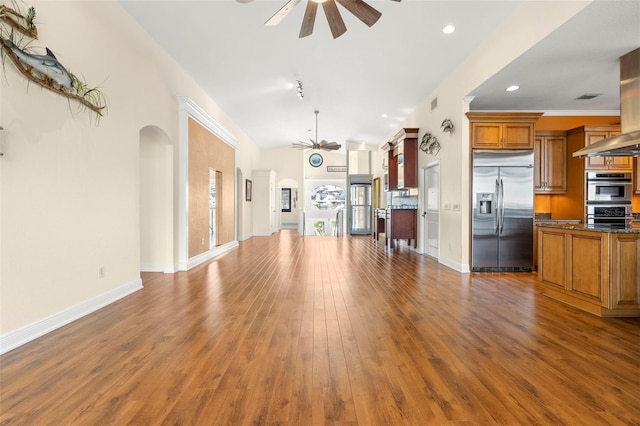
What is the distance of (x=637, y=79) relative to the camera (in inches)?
143

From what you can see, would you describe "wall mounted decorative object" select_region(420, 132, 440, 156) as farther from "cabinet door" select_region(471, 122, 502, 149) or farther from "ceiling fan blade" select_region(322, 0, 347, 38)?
"ceiling fan blade" select_region(322, 0, 347, 38)

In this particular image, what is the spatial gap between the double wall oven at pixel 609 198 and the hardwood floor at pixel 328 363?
9.34ft

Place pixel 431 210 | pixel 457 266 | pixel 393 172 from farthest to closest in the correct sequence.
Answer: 1. pixel 393 172
2. pixel 431 210
3. pixel 457 266

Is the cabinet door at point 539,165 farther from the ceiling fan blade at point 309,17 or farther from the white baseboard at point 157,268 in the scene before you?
the white baseboard at point 157,268

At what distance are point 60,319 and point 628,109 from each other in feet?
20.5

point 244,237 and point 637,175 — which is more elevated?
point 637,175

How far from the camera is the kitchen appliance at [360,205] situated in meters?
12.0

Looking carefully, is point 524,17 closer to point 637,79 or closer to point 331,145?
point 637,79

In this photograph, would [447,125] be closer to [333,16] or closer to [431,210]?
[431,210]

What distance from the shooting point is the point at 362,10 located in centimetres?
299

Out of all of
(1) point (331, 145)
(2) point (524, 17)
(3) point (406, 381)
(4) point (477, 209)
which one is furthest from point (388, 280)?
A: (1) point (331, 145)

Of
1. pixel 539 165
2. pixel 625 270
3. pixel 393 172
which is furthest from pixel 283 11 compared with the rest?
pixel 393 172

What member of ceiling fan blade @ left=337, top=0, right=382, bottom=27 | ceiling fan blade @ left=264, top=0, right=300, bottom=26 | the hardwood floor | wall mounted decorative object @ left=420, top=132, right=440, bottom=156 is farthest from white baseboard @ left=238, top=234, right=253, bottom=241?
ceiling fan blade @ left=337, top=0, right=382, bottom=27

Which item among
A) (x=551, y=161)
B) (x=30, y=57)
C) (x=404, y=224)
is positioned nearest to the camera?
(x=30, y=57)
